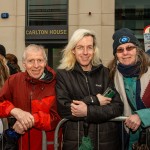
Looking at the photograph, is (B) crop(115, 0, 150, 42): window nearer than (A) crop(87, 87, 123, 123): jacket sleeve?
No

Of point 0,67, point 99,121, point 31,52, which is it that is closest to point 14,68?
point 0,67

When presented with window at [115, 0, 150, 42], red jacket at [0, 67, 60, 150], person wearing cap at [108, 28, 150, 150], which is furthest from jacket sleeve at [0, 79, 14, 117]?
window at [115, 0, 150, 42]

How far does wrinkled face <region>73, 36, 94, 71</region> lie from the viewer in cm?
364

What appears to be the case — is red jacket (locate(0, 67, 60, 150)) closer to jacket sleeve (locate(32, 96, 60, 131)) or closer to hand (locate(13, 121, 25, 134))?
jacket sleeve (locate(32, 96, 60, 131))

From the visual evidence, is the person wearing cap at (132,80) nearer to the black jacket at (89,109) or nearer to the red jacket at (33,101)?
the black jacket at (89,109)

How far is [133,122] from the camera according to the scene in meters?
3.42

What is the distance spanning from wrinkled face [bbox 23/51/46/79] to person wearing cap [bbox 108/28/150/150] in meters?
0.76

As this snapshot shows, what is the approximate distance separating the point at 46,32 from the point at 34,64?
10.8 m

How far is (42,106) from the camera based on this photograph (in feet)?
11.6

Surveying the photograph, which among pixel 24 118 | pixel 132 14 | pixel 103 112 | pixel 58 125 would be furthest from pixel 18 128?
pixel 132 14

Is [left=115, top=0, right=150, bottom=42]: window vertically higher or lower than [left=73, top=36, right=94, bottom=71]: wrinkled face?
higher

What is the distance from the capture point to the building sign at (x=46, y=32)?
14.1 metres

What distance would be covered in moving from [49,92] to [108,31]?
1036 centimetres

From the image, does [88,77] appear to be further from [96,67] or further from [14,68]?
[14,68]
